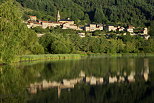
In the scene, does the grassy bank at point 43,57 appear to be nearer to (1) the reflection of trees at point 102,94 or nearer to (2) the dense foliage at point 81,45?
(2) the dense foliage at point 81,45

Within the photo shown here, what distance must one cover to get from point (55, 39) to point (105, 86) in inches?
1921

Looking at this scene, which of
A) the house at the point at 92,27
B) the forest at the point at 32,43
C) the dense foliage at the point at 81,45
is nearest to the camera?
the forest at the point at 32,43

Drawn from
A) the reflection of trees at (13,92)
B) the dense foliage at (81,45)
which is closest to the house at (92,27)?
the dense foliage at (81,45)

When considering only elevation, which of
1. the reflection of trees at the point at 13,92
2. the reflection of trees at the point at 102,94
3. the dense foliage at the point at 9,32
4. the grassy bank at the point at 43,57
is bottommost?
the grassy bank at the point at 43,57

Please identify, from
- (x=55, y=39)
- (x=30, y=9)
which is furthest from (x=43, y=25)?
(x=55, y=39)

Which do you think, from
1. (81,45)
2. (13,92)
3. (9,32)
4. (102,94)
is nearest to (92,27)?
(81,45)

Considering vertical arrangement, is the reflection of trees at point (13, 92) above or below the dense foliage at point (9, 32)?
below

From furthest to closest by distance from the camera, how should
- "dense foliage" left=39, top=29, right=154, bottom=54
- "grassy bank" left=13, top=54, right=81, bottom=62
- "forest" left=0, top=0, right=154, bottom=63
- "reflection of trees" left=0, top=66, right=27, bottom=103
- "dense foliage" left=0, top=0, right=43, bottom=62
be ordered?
"dense foliage" left=39, top=29, right=154, bottom=54 → "grassy bank" left=13, top=54, right=81, bottom=62 → "forest" left=0, top=0, right=154, bottom=63 → "dense foliage" left=0, top=0, right=43, bottom=62 → "reflection of trees" left=0, top=66, right=27, bottom=103

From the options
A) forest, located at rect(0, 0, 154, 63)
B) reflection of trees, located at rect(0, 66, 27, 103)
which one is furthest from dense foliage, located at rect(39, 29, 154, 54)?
reflection of trees, located at rect(0, 66, 27, 103)

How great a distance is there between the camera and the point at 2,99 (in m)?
15.1

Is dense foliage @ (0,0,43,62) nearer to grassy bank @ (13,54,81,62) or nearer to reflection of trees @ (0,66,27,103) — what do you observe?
grassy bank @ (13,54,81,62)

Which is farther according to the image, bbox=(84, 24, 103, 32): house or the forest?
bbox=(84, 24, 103, 32): house

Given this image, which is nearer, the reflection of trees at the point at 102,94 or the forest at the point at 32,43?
the reflection of trees at the point at 102,94

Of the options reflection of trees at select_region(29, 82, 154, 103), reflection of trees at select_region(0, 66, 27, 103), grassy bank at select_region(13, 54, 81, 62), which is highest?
reflection of trees at select_region(0, 66, 27, 103)
